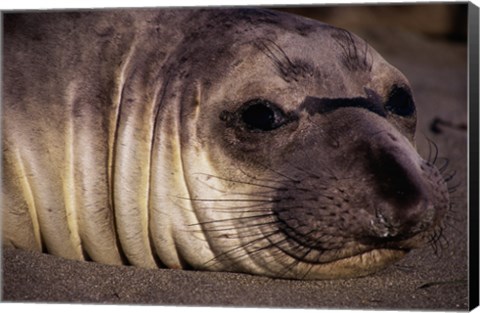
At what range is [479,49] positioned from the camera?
330 cm

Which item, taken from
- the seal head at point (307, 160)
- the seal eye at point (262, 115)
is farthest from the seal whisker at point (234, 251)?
the seal eye at point (262, 115)

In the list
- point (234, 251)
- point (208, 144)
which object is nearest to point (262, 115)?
point (208, 144)

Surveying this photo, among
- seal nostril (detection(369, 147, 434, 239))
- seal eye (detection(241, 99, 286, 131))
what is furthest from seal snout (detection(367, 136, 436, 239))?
seal eye (detection(241, 99, 286, 131))

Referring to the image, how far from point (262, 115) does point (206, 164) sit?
279 millimetres

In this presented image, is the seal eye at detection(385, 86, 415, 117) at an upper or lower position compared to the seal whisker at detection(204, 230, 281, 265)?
upper

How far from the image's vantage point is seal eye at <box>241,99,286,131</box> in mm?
3191

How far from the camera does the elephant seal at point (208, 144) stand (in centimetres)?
306

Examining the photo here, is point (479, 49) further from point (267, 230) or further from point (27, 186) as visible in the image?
point (27, 186)

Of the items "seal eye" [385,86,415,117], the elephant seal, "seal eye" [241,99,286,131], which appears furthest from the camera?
"seal eye" [385,86,415,117]

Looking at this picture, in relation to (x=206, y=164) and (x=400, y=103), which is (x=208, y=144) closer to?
(x=206, y=164)

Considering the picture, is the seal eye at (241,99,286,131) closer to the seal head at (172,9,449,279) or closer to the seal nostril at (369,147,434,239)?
the seal head at (172,9,449,279)

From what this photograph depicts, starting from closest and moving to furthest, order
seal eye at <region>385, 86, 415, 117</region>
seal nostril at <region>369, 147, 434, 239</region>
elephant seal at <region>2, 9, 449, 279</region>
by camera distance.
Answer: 1. seal nostril at <region>369, 147, 434, 239</region>
2. elephant seal at <region>2, 9, 449, 279</region>
3. seal eye at <region>385, 86, 415, 117</region>

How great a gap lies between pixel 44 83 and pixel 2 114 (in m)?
0.22

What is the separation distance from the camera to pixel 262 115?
3199 millimetres
